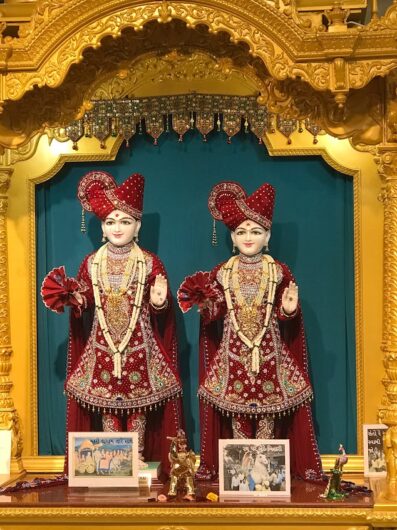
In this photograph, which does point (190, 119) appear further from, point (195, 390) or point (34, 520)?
point (34, 520)

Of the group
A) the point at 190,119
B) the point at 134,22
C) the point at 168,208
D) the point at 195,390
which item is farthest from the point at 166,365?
the point at 134,22

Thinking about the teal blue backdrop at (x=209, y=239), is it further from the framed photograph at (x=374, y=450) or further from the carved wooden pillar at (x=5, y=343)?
the framed photograph at (x=374, y=450)

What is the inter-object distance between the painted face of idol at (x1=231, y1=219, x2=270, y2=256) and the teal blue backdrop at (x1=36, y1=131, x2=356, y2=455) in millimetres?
358

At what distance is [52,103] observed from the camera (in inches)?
199

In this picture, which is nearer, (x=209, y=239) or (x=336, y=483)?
(x=336, y=483)

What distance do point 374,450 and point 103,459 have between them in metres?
1.23

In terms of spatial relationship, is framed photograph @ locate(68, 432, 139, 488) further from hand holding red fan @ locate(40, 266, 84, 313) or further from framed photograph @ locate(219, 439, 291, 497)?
hand holding red fan @ locate(40, 266, 84, 313)

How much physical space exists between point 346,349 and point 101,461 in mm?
1448

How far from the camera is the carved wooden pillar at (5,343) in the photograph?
5.20m

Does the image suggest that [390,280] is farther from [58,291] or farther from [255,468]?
[58,291]

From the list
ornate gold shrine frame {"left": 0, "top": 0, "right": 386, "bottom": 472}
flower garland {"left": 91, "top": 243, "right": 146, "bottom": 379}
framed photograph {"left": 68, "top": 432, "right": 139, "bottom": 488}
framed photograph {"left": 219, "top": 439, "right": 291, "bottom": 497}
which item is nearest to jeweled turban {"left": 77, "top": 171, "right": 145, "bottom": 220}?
flower garland {"left": 91, "top": 243, "right": 146, "bottom": 379}

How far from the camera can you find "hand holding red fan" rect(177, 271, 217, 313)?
4.91 m

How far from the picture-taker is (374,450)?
4.83 metres

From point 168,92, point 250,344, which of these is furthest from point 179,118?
point 250,344
